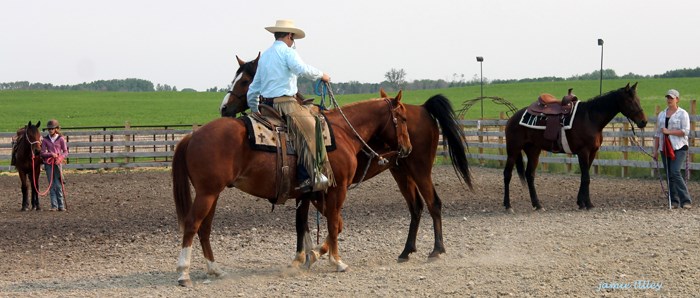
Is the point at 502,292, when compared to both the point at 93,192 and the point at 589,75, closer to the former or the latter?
the point at 93,192

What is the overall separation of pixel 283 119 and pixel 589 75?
95436 millimetres

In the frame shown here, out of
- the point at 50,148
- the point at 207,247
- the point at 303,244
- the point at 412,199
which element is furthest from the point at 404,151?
the point at 50,148

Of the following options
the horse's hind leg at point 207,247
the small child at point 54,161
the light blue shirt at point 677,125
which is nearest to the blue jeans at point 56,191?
the small child at point 54,161

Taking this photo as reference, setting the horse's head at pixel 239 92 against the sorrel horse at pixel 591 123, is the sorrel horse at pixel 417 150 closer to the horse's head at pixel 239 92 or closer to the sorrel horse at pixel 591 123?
the horse's head at pixel 239 92

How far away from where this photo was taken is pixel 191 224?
7.16 meters

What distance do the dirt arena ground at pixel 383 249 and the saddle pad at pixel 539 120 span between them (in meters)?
1.31

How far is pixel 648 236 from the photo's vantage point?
904 cm

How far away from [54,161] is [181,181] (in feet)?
25.0

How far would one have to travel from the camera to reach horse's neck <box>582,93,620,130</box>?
1258 cm

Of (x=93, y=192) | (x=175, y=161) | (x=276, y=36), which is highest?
(x=276, y=36)

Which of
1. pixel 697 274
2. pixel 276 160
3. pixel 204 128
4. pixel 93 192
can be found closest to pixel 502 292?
pixel 697 274

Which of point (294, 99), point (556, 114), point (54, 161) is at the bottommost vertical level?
point (54, 161)

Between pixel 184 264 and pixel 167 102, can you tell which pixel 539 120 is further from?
pixel 167 102

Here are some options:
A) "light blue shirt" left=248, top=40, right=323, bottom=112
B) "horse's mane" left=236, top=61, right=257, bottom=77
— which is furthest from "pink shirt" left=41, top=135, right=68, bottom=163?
"light blue shirt" left=248, top=40, right=323, bottom=112
